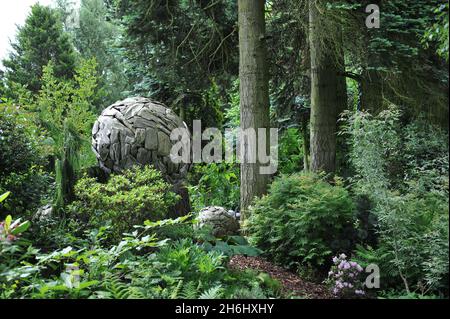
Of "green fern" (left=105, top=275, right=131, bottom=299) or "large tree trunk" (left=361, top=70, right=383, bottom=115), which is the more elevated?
"large tree trunk" (left=361, top=70, right=383, bottom=115)

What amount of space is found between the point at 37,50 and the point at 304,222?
12045 millimetres

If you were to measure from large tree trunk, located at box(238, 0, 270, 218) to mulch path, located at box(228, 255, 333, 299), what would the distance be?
1316 mm

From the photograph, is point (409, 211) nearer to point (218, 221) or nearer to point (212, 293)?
point (212, 293)

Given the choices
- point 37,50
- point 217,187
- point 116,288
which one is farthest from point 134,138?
point 37,50

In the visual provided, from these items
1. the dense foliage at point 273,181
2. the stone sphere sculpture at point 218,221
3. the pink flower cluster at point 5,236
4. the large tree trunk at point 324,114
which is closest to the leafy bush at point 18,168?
the dense foliage at point 273,181

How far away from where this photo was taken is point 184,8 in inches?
329

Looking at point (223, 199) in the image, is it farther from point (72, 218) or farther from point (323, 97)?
point (72, 218)

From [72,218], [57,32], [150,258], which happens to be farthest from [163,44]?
[57,32]

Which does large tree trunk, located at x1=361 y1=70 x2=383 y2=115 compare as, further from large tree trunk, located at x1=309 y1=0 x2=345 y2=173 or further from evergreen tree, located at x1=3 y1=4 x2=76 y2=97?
evergreen tree, located at x1=3 y1=4 x2=76 y2=97

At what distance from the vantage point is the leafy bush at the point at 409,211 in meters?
4.16

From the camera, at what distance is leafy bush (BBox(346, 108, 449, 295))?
4156 millimetres

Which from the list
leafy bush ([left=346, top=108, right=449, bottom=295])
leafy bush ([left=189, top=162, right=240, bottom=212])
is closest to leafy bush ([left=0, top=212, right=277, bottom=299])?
leafy bush ([left=346, top=108, right=449, bottom=295])

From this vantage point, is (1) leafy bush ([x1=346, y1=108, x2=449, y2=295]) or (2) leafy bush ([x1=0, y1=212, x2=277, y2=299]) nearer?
(2) leafy bush ([x1=0, y1=212, x2=277, y2=299])

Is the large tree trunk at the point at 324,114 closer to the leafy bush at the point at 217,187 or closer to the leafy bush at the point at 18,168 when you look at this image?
the leafy bush at the point at 217,187
